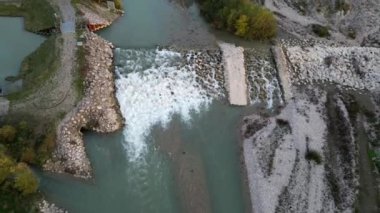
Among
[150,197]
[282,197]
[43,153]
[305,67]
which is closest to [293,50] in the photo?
[305,67]

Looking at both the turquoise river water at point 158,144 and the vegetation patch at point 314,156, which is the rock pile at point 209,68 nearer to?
the turquoise river water at point 158,144

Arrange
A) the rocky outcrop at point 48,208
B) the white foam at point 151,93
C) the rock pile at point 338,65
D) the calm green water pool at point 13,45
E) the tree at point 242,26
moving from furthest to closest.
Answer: the tree at point 242,26, the rock pile at point 338,65, the calm green water pool at point 13,45, the white foam at point 151,93, the rocky outcrop at point 48,208

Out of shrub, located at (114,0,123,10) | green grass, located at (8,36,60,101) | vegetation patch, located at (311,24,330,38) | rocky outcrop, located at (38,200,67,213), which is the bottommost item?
rocky outcrop, located at (38,200,67,213)

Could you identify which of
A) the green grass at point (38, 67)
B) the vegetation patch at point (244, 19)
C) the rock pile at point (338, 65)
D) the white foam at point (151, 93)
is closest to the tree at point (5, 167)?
the green grass at point (38, 67)

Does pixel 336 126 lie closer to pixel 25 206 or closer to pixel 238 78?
pixel 238 78

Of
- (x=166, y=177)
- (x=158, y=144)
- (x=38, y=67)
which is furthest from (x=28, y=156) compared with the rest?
(x=166, y=177)

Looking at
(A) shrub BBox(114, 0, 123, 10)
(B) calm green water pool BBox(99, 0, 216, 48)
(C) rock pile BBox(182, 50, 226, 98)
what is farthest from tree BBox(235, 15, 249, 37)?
(A) shrub BBox(114, 0, 123, 10)

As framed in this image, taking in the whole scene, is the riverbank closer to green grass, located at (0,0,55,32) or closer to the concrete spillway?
the concrete spillway
